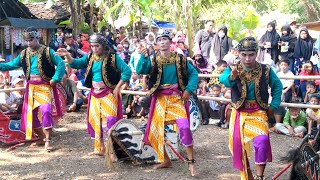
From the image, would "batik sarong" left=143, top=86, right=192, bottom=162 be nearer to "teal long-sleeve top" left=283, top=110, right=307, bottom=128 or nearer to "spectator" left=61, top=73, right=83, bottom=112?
"teal long-sleeve top" left=283, top=110, right=307, bottom=128

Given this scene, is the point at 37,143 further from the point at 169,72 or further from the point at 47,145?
the point at 169,72

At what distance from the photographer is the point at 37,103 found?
7.39m

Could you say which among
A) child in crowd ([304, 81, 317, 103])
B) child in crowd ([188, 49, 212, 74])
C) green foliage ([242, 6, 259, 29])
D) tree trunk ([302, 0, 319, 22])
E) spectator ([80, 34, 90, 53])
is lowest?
child in crowd ([304, 81, 317, 103])

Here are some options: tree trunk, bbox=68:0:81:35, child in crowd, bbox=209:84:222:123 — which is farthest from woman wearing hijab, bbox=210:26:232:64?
tree trunk, bbox=68:0:81:35

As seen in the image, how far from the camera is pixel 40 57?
730cm

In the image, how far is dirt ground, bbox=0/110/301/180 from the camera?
19.9ft

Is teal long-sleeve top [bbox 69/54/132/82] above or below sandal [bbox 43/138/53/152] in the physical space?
above

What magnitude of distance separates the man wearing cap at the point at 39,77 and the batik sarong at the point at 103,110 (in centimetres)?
80

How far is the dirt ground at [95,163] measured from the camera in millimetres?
6070

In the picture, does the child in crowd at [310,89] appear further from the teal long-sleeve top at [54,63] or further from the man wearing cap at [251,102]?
the teal long-sleeve top at [54,63]

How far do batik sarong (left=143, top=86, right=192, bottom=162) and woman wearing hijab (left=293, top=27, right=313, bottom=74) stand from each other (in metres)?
5.17

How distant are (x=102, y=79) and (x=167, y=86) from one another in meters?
1.16

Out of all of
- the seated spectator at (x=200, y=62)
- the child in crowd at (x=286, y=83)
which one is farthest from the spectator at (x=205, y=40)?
the child in crowd at (x=286, y=83)

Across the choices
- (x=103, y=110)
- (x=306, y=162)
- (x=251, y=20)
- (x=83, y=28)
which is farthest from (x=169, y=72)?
(x=83, y=28)
